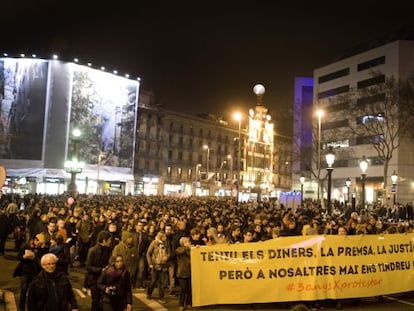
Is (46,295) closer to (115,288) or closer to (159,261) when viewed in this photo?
(115,288)

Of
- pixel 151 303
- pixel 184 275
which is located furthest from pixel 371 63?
pixel 184 275

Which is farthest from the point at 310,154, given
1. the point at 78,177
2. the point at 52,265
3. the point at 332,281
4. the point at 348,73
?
the point at 52,265

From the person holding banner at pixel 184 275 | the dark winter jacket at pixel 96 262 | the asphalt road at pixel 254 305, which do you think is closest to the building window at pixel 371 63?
the asphalt road at pixel 254 305

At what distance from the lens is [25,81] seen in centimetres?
6938

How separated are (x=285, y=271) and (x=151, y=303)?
10.4ft

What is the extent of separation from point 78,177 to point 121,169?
662cm

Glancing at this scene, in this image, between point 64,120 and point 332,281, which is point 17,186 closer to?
point 64,120

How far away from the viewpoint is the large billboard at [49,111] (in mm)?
68375

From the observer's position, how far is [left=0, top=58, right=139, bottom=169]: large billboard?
2692 inches

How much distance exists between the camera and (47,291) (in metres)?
6.73

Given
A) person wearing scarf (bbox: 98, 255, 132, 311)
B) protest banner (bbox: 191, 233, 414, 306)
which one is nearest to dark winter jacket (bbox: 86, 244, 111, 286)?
person wearing scarf (bbox: 98, 255, 132, 311)

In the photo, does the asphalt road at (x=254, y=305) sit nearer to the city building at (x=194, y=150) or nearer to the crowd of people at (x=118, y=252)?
the crowd of people at (x=118, y=252)

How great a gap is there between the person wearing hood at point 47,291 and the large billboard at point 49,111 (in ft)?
211

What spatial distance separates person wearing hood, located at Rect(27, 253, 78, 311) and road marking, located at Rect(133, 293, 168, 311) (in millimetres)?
4781
